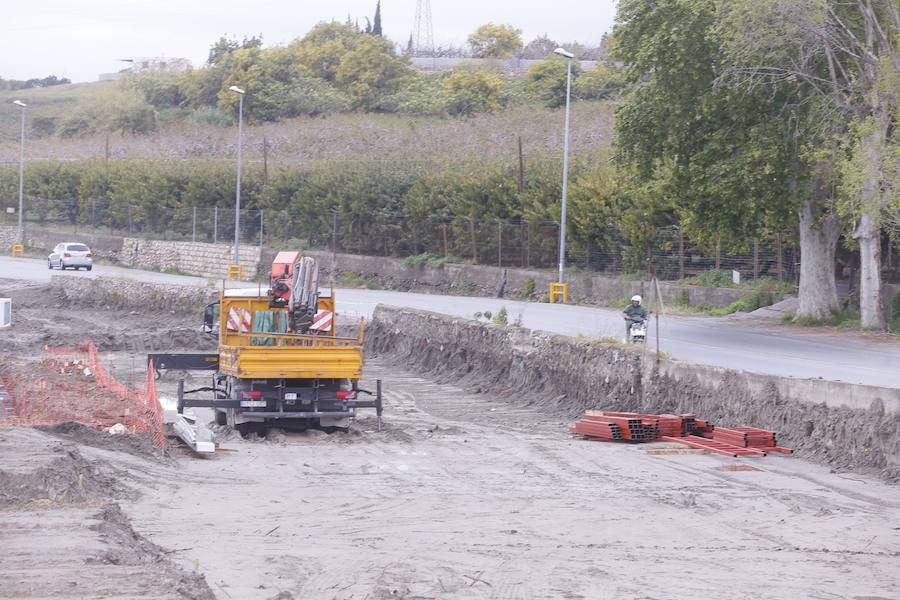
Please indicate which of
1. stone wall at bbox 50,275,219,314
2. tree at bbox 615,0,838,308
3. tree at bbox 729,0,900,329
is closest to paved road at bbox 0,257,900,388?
tree at bbox 615,0,838,308

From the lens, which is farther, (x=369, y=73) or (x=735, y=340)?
(x=369, y=73)

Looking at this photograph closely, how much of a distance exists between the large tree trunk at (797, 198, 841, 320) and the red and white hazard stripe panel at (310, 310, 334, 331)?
17.8 meters

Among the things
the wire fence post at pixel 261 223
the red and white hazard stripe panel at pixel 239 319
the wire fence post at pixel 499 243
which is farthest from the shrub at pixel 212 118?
the red and white hazard stripe panel at pixel 239 319

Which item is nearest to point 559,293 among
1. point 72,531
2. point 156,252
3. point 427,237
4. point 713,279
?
point 713,279

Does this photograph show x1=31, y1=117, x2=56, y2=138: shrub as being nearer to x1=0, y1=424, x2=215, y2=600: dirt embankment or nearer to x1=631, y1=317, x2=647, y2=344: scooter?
x1=631, y1=317, x2=647, y2=344: scooter

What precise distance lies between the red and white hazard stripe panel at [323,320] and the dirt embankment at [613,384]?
5.03 m

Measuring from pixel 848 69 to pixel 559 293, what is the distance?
15.3m

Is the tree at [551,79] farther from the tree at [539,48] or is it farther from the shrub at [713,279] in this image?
the shrub at [713,279]

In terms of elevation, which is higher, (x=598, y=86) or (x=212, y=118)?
(x=598, y=86)

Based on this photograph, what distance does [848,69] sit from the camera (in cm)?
3209

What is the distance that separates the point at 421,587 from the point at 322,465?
22.8 ft

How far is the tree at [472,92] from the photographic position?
3374 inches

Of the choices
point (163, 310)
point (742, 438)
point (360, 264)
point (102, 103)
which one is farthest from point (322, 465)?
point (102, 103)

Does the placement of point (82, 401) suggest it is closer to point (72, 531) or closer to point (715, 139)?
point (72, 531)
